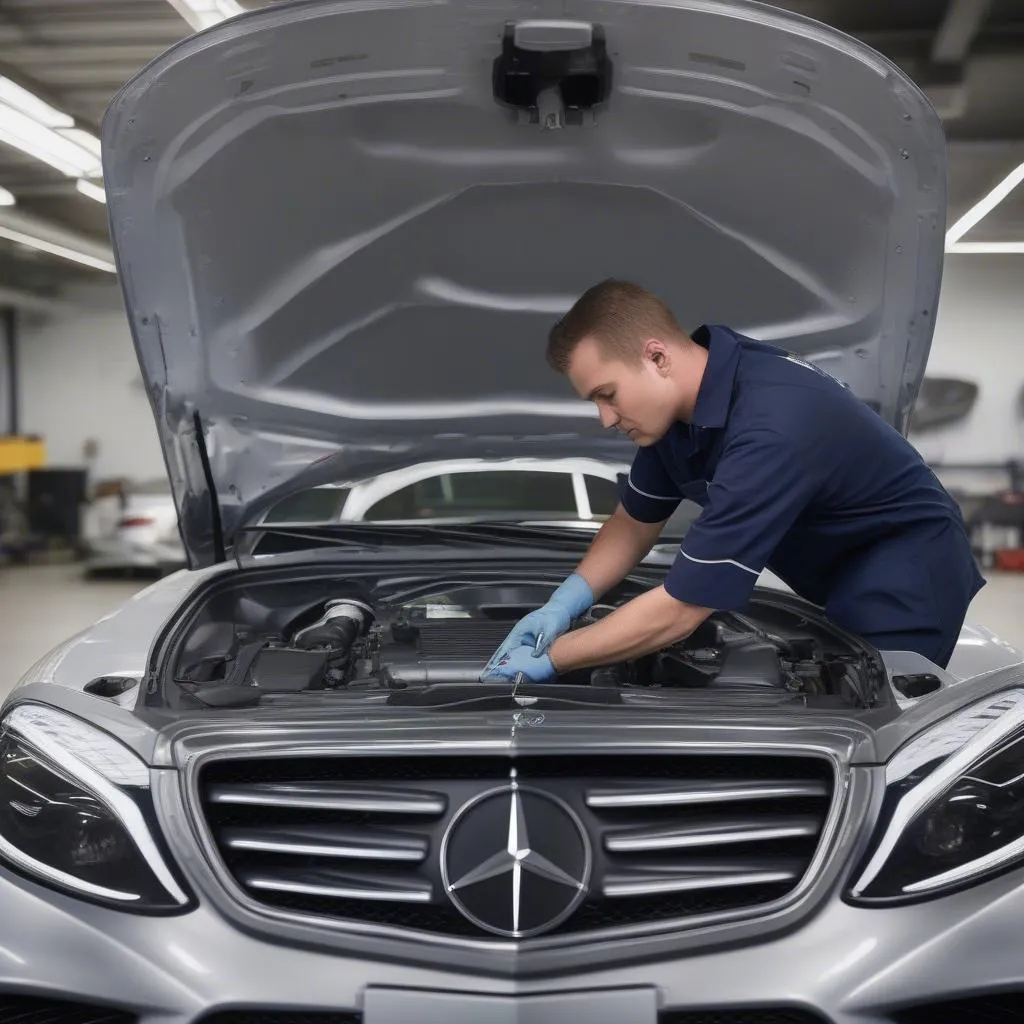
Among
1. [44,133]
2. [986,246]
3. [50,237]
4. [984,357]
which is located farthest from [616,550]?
[984,357]

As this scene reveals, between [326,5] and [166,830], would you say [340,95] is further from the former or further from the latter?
[166,830]

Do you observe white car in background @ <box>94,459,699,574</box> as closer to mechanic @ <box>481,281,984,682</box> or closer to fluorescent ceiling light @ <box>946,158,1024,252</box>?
mechanic @ <box>481,281,984,682</box>

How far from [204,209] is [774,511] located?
108 centimetres

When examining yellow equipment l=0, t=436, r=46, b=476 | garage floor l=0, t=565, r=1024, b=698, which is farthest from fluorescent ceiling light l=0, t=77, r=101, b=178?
yellow equipment l=0, t=436, r=46, b=476

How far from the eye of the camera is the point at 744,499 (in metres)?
1.77

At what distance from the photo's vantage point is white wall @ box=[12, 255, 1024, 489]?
508 inches

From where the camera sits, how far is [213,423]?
87.0 inches

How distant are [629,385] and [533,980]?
96 centimetres

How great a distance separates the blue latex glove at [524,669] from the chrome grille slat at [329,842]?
455mm

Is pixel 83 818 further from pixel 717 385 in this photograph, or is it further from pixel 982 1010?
pixel 717 385

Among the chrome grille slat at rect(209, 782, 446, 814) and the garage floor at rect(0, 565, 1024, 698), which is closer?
the chrome grille slat at rect(209, 782, 446, 814)

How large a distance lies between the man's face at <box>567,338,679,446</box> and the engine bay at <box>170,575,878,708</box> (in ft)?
1.38

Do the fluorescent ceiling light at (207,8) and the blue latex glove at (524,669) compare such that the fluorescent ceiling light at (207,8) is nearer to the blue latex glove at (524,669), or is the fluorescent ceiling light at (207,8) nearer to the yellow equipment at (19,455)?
the blue latex glove at (524,669)

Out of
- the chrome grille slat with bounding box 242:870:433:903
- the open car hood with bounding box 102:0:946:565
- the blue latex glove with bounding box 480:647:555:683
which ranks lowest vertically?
the chrome grille slat with bounding box 242:870:433:903
